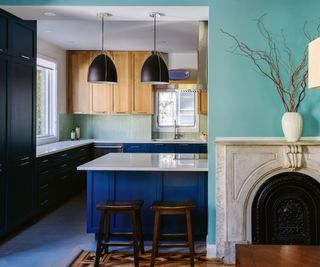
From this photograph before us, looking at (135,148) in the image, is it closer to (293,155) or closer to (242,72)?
(242,72)

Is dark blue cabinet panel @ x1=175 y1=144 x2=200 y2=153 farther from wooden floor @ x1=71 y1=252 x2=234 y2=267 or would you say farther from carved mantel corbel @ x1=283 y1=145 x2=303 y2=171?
carved mantel corbel @ x1=283 y1=145 x2=303 y2=171

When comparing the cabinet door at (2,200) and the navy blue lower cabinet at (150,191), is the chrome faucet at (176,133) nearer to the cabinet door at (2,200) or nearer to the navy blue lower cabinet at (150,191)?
the navy blue lower cabinet at (150,191)

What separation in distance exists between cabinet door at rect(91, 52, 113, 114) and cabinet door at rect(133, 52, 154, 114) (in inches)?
18.9

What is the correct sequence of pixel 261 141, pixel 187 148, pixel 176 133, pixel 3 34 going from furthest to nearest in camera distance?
pixel 176 133 → pixel 187 148 → pixel 3 34 → pixel 261 141

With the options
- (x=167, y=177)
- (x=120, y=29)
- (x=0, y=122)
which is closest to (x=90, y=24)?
(x=120, y=29)

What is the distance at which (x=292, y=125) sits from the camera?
3.66 m

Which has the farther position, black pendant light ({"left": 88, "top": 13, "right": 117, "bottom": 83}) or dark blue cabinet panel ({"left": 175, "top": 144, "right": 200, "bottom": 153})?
dark blue cabinet panel ({"left": 175, "top": 144, "right": 200, "bottom": 153})

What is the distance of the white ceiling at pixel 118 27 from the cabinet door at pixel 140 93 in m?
0.30

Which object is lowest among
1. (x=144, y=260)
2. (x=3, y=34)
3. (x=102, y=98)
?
(x=144, y=260)

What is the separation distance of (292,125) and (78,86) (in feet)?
16.6

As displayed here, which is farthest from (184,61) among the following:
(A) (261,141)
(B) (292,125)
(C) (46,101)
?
(B) (292,125)

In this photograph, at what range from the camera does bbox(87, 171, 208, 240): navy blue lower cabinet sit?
4.25m

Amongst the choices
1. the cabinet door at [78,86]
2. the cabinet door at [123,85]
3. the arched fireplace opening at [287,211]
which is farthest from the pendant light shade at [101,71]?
the cabinet door at [78,86]

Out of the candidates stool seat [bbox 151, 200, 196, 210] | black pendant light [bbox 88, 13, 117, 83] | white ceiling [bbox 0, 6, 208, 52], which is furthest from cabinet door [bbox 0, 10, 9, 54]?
stool seat [bbox 151, 200, 196, 210]
